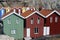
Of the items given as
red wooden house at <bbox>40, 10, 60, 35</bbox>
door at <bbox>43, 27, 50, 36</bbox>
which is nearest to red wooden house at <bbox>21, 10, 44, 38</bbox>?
door at <bbox>43, 27, 50, 36</bbox>

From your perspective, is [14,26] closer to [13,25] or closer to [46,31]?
[13,25]

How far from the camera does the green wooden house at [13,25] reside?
17.0m

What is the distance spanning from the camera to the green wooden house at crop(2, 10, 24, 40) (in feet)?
55.8

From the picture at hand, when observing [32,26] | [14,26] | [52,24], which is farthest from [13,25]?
[52,24]

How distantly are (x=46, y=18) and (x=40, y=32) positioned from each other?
158 cm

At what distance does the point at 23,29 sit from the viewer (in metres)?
17.4

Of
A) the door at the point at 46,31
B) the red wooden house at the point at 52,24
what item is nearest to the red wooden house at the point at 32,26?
the door at the point at 46,31

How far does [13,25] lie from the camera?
17.1 meters

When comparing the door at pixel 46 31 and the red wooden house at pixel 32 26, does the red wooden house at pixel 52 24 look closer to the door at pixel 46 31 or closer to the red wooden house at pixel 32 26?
the door at pixel 46 31

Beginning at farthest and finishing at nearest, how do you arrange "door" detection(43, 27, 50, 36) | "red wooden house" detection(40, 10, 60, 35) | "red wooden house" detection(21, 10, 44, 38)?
"red wooden house" detection(40, 10, 60, 35)
"door" detection(43, 27, 50, 36)
"red wooden house" detection(21, 10, 44, 38)

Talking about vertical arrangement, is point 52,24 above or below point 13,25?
above

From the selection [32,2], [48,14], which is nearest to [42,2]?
[32,2]

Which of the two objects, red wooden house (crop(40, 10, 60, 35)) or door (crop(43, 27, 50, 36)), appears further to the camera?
red wooden house (crop(40, 10, 60, 35))

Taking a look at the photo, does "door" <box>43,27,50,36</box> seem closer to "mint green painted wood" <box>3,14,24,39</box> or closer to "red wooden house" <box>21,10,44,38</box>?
"red wooden house" <box>21,10,44,38</box>
